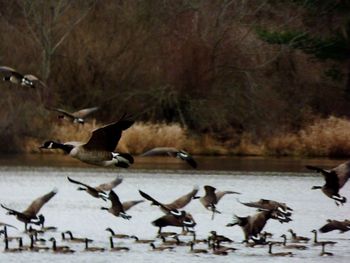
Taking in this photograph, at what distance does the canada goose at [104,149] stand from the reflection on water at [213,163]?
66.2 ft

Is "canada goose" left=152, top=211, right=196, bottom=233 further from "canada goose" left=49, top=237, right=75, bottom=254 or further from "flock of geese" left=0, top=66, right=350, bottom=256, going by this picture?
"canada goose" left=49, top=237, right=75, bottom=254

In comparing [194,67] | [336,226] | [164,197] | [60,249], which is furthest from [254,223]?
[194,67]

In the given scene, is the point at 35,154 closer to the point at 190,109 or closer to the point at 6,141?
the point at 6,141

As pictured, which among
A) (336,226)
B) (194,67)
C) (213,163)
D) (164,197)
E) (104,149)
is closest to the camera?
(104,149)

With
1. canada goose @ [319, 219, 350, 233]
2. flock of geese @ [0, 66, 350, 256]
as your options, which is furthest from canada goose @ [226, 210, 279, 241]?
canada goose @ [319, 219, 350, 233]

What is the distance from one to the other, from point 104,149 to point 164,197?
12971 millimetres

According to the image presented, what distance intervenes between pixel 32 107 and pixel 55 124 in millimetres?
1504

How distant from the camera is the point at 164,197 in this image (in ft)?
94.6

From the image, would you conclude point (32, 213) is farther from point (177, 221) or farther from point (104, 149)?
point (104, 149)

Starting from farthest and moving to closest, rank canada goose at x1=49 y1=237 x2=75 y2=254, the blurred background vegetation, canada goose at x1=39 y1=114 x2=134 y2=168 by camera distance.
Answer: the blurred background vegetation
canada goose at x1=49 y1=237 x2=75 y2=254
canada goose at x1=39 y1=114 x2=134 y2=168

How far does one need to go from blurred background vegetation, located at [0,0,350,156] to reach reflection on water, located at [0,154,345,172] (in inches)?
38.6

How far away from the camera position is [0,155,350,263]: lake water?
725 inches

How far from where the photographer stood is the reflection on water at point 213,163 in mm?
36875

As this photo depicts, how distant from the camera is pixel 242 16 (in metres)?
48.1
